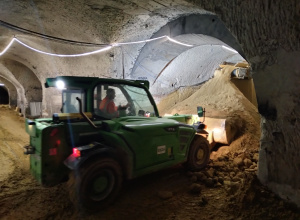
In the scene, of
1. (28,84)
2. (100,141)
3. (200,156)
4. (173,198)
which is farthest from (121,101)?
(28,84)

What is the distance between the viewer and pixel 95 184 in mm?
2408

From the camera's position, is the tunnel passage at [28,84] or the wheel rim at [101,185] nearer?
the wheel rim at [101,185]

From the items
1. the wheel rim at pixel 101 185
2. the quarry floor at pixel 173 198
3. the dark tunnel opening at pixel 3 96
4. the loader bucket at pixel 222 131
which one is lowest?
the quarry floor at pixel 173 198

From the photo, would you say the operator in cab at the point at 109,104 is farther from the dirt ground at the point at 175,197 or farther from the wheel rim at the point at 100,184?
the dirt ground at the point at 175,197

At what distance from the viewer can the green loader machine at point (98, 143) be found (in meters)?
2.36

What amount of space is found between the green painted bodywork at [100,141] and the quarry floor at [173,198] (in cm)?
37

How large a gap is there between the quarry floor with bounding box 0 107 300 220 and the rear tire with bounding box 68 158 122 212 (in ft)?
0.40

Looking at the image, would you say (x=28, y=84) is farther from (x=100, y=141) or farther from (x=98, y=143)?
(x=98, y=143)

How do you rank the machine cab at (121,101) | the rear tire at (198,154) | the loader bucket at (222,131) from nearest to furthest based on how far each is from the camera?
the machine cab at (121,101) < the rear tire at (198,154) < the loader bucket at (222,131)

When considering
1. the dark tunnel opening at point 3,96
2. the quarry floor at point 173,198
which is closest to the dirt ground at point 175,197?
the quarry floor at point 173,198

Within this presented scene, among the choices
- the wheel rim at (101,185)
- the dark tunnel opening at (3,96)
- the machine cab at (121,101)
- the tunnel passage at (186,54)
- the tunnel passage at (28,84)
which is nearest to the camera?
the wheel rim at (101,185)

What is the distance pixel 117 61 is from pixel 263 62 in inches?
197

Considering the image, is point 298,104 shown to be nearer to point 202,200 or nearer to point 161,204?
point 202,200

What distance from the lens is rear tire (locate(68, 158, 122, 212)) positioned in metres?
2.27
